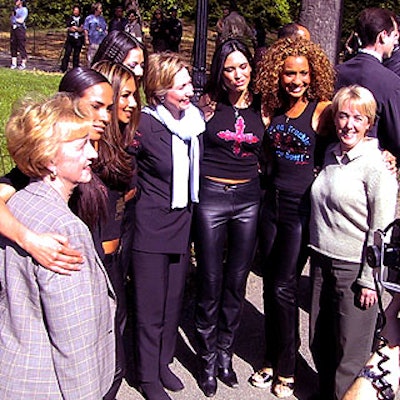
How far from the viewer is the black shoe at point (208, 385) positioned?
4.38 m

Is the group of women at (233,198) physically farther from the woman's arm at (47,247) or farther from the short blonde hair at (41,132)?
the woman's arm at (47,247)

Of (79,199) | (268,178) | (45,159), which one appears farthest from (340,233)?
(45,159)

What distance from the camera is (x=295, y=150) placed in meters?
4.05

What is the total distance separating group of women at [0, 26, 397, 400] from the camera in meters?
3.69

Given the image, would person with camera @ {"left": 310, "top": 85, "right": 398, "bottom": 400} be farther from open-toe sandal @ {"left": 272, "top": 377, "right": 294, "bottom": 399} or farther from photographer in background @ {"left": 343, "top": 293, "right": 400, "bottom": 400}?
photographer in background @ {"left": 343, "top": 293, "right": 400, "bottom": 400}

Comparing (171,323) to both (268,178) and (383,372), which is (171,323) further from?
(383,372)

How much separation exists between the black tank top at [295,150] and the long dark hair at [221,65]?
362 mm

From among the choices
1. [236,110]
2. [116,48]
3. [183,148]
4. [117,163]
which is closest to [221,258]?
[183,148]

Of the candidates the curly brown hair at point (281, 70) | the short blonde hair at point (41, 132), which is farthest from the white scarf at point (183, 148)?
the short blonde hair at point (41, 132)

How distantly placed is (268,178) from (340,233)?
622 millimetres

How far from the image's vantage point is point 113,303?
2891 millimetres

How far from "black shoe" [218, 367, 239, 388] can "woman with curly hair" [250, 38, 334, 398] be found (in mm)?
277

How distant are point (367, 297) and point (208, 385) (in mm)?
1172

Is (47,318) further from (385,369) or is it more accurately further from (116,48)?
(116,48)
